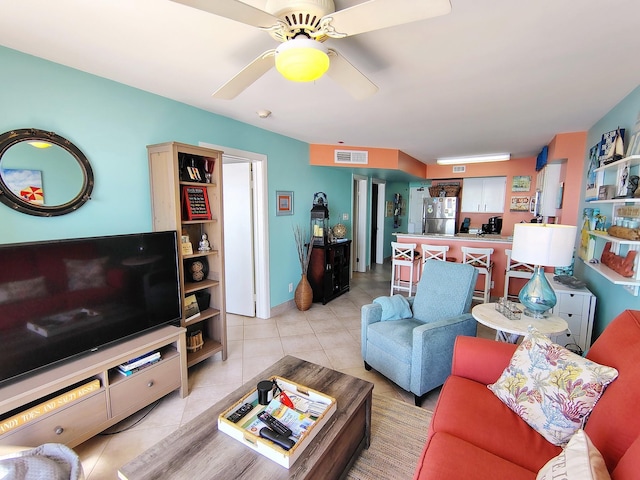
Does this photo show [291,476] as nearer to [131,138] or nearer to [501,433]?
[501,433]

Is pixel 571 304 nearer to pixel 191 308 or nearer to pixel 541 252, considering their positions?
pixel 541 252

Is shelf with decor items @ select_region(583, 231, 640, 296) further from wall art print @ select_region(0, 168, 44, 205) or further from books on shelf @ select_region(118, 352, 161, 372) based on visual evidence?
wall art print @ select_region(0, 168, 44, 205)

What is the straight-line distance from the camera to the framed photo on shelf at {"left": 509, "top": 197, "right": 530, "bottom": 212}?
5.64 m

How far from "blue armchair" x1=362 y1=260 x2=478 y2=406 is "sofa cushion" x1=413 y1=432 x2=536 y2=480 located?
875 millimetres

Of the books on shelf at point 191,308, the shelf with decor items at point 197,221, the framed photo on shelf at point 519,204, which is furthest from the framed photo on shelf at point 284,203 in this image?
the framed photo on shelf at point 519,204

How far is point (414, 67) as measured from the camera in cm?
188

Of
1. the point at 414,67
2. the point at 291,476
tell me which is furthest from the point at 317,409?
the point at 414,67

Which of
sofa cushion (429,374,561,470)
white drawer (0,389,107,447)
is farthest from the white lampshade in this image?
white drawer (0,389,107,447)

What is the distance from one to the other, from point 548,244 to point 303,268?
287 centimetres

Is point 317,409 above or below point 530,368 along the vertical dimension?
below

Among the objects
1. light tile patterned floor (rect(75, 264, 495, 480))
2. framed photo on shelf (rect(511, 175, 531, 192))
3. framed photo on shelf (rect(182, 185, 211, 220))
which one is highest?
framed photo on shelf (rect(511, 175, 531, 192))

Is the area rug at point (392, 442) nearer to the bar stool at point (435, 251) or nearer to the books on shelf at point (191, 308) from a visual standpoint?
the books on shelf at point (191, 308)

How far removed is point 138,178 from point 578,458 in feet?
9.31

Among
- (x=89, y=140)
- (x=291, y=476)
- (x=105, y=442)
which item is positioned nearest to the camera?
(x=291, y=476)
